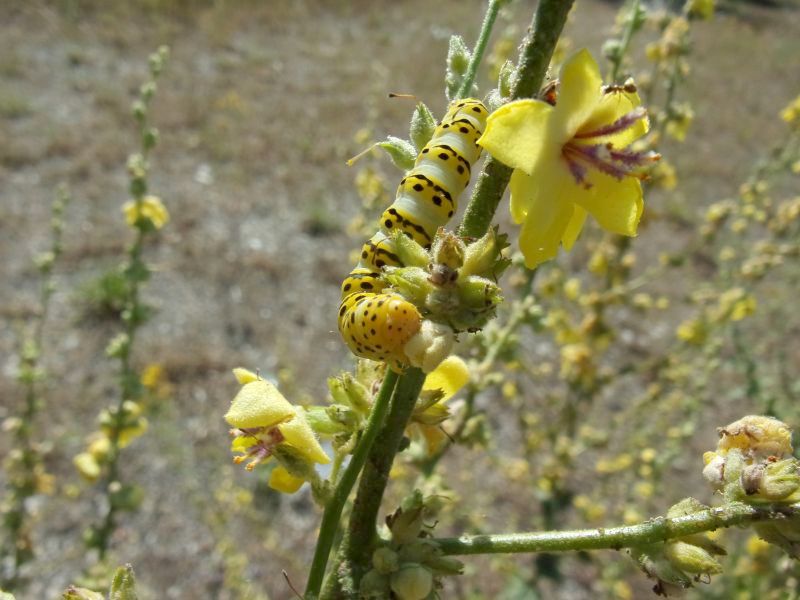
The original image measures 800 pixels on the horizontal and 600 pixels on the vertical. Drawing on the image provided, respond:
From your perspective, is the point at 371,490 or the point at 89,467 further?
the point at 89,467

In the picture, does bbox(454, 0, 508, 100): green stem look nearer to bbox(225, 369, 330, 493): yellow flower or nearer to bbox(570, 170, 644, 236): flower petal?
bbox(570, 170, 644, 236): flower petal

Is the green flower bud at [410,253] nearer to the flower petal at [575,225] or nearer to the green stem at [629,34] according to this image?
the flower petal at [575,225]

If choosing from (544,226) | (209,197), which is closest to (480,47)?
(544,226)

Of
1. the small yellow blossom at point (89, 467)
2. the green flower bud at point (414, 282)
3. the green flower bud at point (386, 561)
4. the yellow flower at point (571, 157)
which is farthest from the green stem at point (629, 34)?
the small yellow blossom at point (89, 467)

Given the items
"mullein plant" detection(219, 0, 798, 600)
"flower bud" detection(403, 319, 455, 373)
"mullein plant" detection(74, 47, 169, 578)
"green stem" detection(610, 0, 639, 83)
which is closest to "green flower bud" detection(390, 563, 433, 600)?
"mullein plant" detection(219, 0, 798, 600)

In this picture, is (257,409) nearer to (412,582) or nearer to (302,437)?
(302,437)
